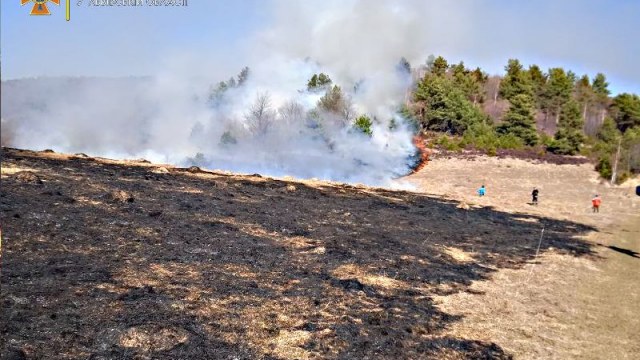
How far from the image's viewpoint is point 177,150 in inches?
1724

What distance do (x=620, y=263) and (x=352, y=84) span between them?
1196 inches

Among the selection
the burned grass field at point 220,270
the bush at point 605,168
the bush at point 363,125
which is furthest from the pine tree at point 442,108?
the burned grass field at point 220,270

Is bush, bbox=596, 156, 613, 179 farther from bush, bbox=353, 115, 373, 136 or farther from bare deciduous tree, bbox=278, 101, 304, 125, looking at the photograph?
bare deciduous tree, bbox=278, 101, 304, 125

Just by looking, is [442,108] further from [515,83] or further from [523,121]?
[515,83]

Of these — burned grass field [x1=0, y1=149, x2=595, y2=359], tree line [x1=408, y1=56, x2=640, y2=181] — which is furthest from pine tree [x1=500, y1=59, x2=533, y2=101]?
burned grass field [x1=0, y1=149, x2=595, y2=359]

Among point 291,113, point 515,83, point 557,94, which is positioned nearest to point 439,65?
point 515,83

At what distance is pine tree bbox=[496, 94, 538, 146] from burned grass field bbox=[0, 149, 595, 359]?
5266cm

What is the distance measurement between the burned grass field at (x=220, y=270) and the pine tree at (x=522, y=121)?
173 feet

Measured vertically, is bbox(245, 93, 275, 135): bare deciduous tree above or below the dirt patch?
above

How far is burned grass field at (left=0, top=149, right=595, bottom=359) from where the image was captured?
344 inches

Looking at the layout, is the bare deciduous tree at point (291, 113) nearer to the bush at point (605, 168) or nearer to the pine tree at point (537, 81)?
the bush at point (605, 168)

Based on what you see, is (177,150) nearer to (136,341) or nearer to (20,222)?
(20,222)

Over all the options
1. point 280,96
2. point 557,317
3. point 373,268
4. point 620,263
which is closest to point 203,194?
point 373,268

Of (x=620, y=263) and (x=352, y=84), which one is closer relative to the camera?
(x=620, y=263)
